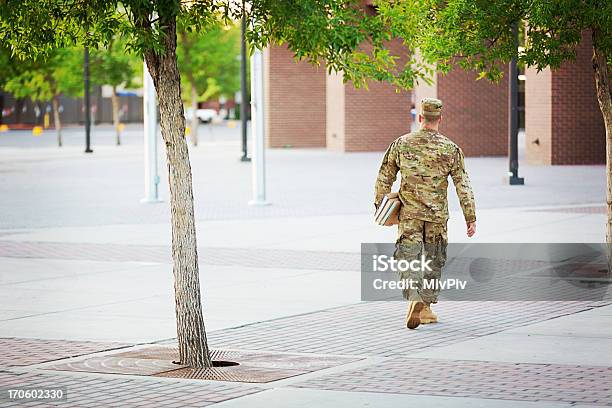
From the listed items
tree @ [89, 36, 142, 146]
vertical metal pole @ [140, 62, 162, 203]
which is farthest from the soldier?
tree @ [89, 36, 142, 146]

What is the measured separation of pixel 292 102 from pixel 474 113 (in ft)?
37.7

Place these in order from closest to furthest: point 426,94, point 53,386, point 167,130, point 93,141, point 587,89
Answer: point 53,386, point 167,130, point 587,89, point 426,94, point 93,141

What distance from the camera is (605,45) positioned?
1355 cm

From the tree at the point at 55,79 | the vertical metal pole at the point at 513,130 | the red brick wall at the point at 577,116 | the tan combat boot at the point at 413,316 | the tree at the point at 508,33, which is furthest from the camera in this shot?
the tree at the point at 55,79

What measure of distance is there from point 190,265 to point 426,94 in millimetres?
33477

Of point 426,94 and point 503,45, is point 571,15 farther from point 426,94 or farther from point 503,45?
point 426,94

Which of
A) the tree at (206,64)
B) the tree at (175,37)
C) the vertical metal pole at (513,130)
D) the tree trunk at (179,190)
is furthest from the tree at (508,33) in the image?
the tree at (206,64)

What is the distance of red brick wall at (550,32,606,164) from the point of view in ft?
116

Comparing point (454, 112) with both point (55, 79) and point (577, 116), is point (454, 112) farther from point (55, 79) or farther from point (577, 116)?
point (55, 79)

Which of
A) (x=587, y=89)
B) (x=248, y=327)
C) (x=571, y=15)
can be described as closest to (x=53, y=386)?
(x=248, y=327)

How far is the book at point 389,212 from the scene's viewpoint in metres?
11.0

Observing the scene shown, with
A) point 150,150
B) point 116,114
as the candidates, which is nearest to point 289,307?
point 150,150

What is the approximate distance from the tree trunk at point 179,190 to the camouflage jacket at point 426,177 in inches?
81.4

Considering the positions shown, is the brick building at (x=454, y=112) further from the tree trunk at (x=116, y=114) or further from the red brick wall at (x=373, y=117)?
the tree trunk at (x=116, y=114)
